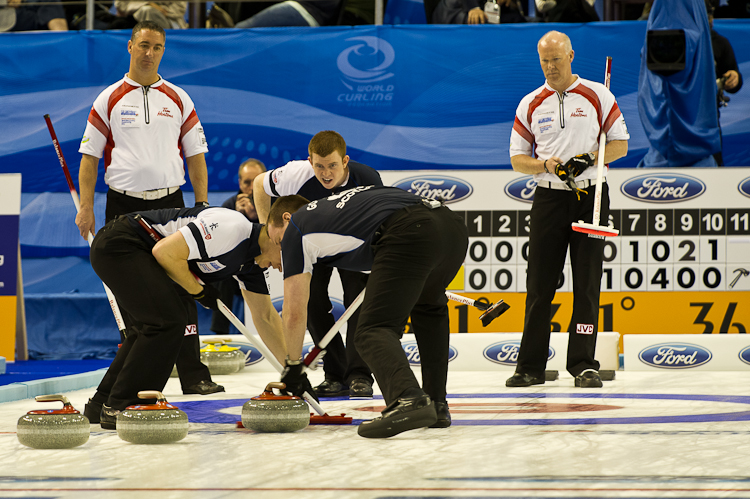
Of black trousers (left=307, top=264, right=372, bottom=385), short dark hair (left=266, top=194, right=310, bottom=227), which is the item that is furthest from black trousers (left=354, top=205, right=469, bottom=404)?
black trousers (left=307, top=264, right=372, bottom=385)

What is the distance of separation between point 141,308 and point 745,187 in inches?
168

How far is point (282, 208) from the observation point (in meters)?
3.33

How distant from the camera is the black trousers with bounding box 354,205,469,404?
9.42ft

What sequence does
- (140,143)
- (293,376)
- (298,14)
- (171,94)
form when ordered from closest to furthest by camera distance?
(293,376), (140,143), (171,94), (298,14)

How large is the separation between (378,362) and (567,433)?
2.23 feet

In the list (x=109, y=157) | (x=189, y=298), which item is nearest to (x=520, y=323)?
(x=189, y=298)

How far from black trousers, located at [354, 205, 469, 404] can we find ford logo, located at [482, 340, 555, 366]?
2.63 m

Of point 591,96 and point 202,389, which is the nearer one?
point 202,389

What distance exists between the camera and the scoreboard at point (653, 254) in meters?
5.79

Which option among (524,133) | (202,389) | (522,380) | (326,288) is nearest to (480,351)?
(522,380)

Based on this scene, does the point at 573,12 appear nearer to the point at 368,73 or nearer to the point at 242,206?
the point at 368,73

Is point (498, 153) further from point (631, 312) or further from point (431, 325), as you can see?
point (431, 325)

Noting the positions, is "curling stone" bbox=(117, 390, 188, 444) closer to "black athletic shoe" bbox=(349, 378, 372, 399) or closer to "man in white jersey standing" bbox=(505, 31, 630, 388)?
"black athletic shoe" bbox=(349, 378, 372, 399)

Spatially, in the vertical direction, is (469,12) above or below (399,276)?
above
